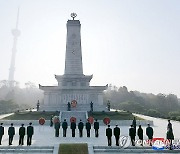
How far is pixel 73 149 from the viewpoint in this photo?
32.9 ft

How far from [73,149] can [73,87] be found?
24.7m

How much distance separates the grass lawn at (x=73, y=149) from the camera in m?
9.86

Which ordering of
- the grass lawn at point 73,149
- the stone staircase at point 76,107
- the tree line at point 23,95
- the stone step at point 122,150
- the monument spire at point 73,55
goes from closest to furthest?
the grass lawn at point 73,149 → the stone step at point 122,150 → the stone staircase at point 76,107 → the monument spire at point 73,55 → the tree line at point 23,95

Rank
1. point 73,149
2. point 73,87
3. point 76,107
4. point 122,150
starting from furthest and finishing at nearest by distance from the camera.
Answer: point 73,87 < point 76,107 < point 122,150 < point 73,149

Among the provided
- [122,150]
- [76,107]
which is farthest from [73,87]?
[122,150]

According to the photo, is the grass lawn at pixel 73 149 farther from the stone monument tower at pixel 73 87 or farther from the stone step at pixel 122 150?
the stone monument tower at pixel 73 87

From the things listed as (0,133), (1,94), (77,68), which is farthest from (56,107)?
(1,94)

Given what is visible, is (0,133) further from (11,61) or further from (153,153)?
(11,61)

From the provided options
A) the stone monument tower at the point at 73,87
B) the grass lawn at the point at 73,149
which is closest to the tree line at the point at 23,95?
the stone monument tower at the point at 73,87

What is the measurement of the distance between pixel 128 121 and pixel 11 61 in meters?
149

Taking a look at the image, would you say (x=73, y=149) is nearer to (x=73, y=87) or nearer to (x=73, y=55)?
(x=73, y=87)

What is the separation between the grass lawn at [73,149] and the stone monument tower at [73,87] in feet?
74.3

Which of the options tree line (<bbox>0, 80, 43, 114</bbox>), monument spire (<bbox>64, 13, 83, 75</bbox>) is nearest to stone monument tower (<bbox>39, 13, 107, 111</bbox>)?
monument spire (<bbox>64, 13, 83, 75</bbox>)

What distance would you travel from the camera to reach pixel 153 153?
10586 mm
